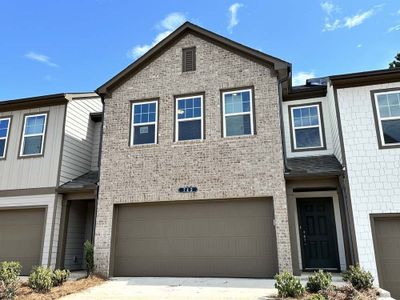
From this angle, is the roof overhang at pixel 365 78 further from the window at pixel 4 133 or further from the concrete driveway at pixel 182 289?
the window at pixel 4 133

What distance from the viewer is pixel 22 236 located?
466 inches

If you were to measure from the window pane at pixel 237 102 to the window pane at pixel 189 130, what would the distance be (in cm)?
112

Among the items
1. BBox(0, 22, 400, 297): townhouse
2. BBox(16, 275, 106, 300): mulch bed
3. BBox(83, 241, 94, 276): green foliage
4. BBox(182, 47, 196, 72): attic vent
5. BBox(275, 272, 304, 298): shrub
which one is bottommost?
BBox(16, 275, 106, 300): mulch bed

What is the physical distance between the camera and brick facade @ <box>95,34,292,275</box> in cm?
1009

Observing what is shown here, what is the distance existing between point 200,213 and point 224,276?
1975mm

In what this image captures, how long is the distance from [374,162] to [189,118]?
5.81 meters

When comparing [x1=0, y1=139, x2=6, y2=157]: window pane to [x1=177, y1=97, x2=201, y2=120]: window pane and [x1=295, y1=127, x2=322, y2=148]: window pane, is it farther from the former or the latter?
[x1=295, y1=127, x2=322, y2=148]: window pane

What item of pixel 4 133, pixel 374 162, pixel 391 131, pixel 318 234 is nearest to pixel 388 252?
pixel 318 234

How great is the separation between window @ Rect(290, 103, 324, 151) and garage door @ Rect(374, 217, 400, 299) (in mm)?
3382

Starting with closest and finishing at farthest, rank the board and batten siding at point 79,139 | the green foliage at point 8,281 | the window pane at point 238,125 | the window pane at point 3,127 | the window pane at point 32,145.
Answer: the green foliage at point 8,281, the window pane at point 238,125, the board and batten siding at point 79,139, the window pane at point 32,145, the window pane at point 3,127

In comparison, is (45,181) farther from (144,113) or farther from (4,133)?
(144,113)

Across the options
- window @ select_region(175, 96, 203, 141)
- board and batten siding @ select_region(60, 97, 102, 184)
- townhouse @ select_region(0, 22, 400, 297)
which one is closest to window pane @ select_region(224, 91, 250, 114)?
townhouse @ select_region(0, 22, 400, 297)

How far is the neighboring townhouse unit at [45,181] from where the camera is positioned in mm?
11562

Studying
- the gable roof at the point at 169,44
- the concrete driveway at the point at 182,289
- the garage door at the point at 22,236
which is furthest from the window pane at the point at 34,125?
the concrete driveway at the point at 182,289
